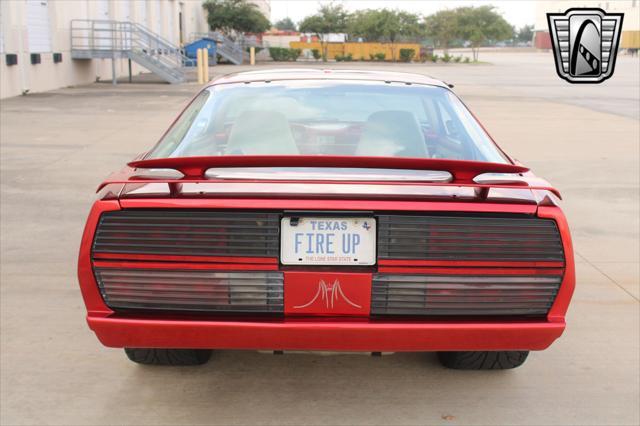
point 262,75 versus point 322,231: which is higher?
point 262,75

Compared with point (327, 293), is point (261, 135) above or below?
above

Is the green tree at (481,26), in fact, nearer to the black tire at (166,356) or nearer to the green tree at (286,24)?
the black tire at (166,356)

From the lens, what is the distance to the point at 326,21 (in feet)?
201

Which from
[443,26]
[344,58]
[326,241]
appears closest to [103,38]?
[326,241]

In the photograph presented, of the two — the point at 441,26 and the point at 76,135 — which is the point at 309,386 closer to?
the point at 76,135

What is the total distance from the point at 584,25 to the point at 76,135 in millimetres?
16529

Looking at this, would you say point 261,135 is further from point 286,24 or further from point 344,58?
point 286,24

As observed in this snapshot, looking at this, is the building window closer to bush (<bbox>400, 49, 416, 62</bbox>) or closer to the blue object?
the blue object

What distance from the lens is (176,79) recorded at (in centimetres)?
2597

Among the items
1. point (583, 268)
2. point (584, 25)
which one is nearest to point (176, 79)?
point (584, 25)

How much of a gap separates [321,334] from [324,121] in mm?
1769

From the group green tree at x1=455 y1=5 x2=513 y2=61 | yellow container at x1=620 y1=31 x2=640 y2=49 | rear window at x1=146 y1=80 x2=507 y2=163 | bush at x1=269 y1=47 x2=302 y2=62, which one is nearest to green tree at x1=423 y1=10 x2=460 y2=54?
green tree at x1=455 y1=5 x2=513 y2=61

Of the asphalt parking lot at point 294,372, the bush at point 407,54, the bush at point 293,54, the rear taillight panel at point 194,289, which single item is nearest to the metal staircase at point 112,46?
the asphalt parking lot at point 294,372

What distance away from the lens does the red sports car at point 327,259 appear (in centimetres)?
271
